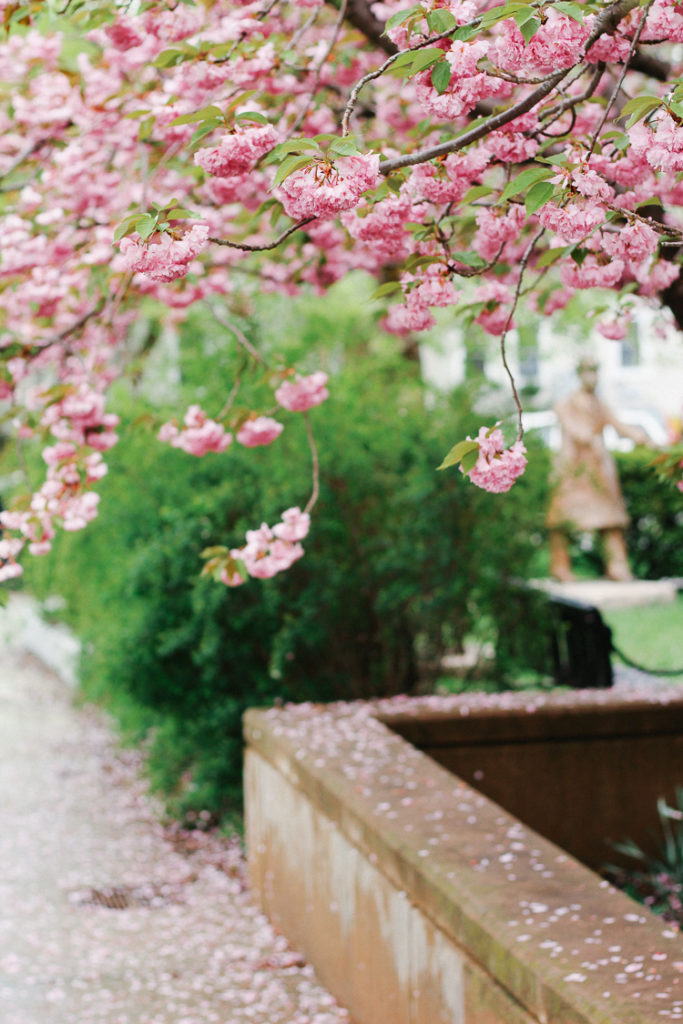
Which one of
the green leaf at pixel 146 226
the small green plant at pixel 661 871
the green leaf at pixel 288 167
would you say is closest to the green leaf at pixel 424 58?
the green leaf at pixel 288 167

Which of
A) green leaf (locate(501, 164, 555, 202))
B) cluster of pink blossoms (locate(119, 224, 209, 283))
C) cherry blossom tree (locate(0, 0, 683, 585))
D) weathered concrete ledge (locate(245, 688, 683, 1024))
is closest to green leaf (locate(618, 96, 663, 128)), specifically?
cherry blossom tree (locate(0, 0, 683, 585))

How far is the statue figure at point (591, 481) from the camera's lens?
10.7 m

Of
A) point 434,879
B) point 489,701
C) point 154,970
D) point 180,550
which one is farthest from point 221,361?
point 434,879

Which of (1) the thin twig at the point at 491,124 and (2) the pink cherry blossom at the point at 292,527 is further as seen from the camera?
(2) the pink cherry blossom at the point at 292,527

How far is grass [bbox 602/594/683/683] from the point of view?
27.8ft

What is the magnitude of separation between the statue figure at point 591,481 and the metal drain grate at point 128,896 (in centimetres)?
527

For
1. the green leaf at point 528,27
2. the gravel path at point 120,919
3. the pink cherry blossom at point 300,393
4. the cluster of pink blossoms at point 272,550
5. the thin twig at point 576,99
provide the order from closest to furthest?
the green leaf at point 528,27, the thin twig at point 576,99, the cluster of pink blossoms at point 272,550, the pink cherry blossom at point 300,393, the gravel path at point 120,919

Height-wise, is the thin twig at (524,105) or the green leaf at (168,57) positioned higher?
the green leaf at (168,57)

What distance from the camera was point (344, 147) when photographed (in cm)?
→ 243

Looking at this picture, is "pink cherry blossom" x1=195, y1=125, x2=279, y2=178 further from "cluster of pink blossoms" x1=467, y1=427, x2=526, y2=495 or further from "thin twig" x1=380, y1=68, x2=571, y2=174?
"cluster of pink blossoms" x1=467, y1=427, x2=526, y2=495

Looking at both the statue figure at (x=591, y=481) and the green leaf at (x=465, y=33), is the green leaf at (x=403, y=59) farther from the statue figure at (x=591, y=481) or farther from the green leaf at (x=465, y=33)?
the statue figure at (x=591, y=481)

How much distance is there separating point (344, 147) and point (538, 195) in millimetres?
426

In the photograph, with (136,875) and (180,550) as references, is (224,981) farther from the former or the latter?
(180,550)

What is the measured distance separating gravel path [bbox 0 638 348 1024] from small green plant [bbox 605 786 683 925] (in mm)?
A: 1529
